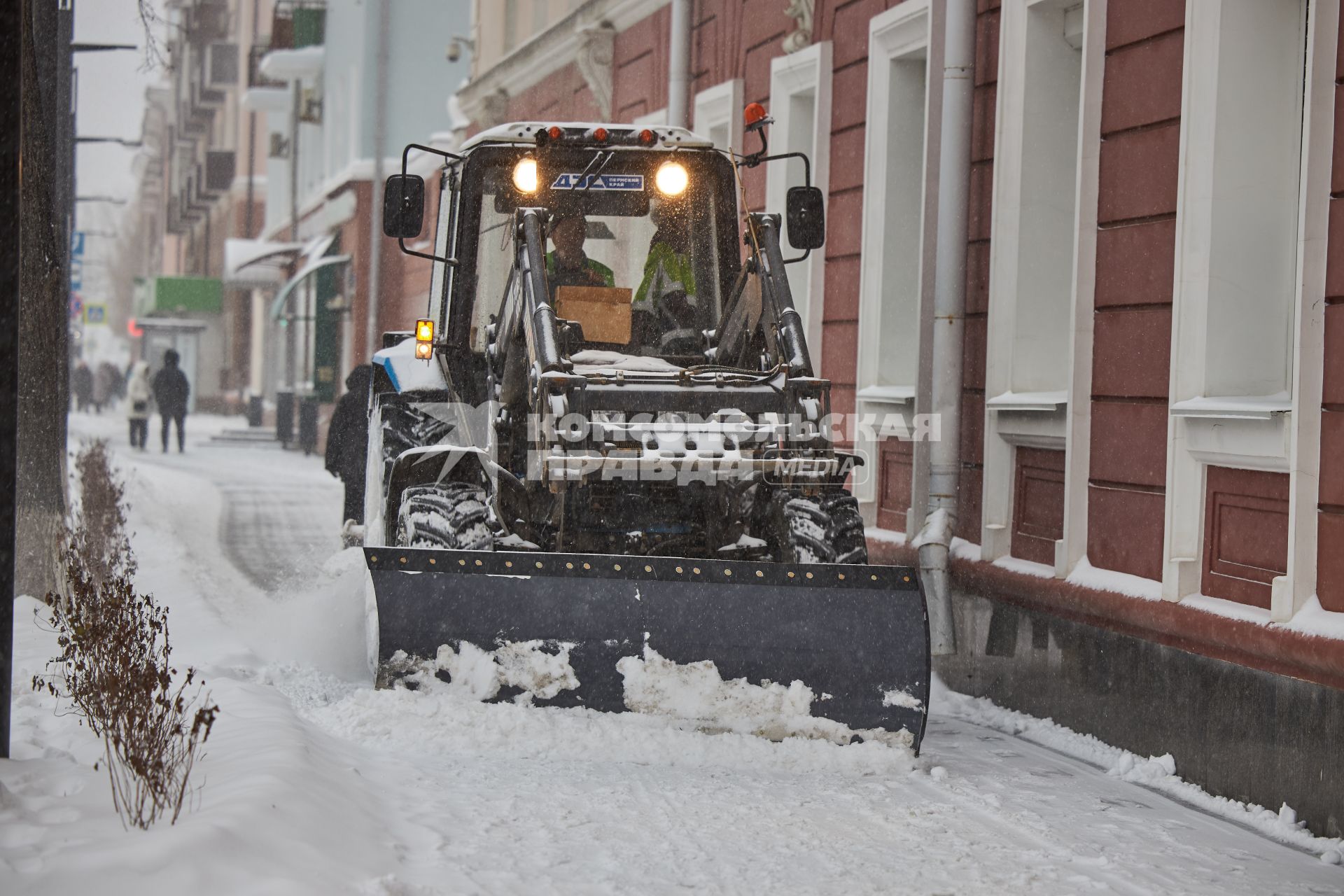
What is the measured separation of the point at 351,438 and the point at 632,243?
15.6 feet

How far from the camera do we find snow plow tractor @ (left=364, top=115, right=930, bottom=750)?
6.42 meters

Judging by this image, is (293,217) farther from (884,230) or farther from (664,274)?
(664,274)

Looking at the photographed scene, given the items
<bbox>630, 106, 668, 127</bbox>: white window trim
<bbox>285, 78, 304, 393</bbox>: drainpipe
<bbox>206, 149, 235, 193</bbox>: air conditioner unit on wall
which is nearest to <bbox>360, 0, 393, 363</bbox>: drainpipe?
<bbox>285, 78, 304, 393</bbox>: drainpipe

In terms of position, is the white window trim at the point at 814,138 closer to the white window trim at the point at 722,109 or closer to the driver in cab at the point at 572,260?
the white window trim at the point at 722,109

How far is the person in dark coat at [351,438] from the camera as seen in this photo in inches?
449

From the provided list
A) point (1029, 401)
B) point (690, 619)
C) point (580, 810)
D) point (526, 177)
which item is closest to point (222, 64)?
point (526, 177)

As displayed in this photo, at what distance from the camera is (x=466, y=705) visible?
6.39 m

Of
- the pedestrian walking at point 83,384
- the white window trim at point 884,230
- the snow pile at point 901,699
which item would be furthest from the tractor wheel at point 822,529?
the pedestrian walking at point 83,384

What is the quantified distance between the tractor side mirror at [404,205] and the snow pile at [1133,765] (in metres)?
3.53

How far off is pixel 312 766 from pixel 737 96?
883cm

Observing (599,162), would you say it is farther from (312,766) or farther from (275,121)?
(275,121)

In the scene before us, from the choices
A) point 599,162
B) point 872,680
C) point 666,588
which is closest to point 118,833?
point 666,588

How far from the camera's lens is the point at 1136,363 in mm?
7430

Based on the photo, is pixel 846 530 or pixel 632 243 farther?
pixel 632 243
